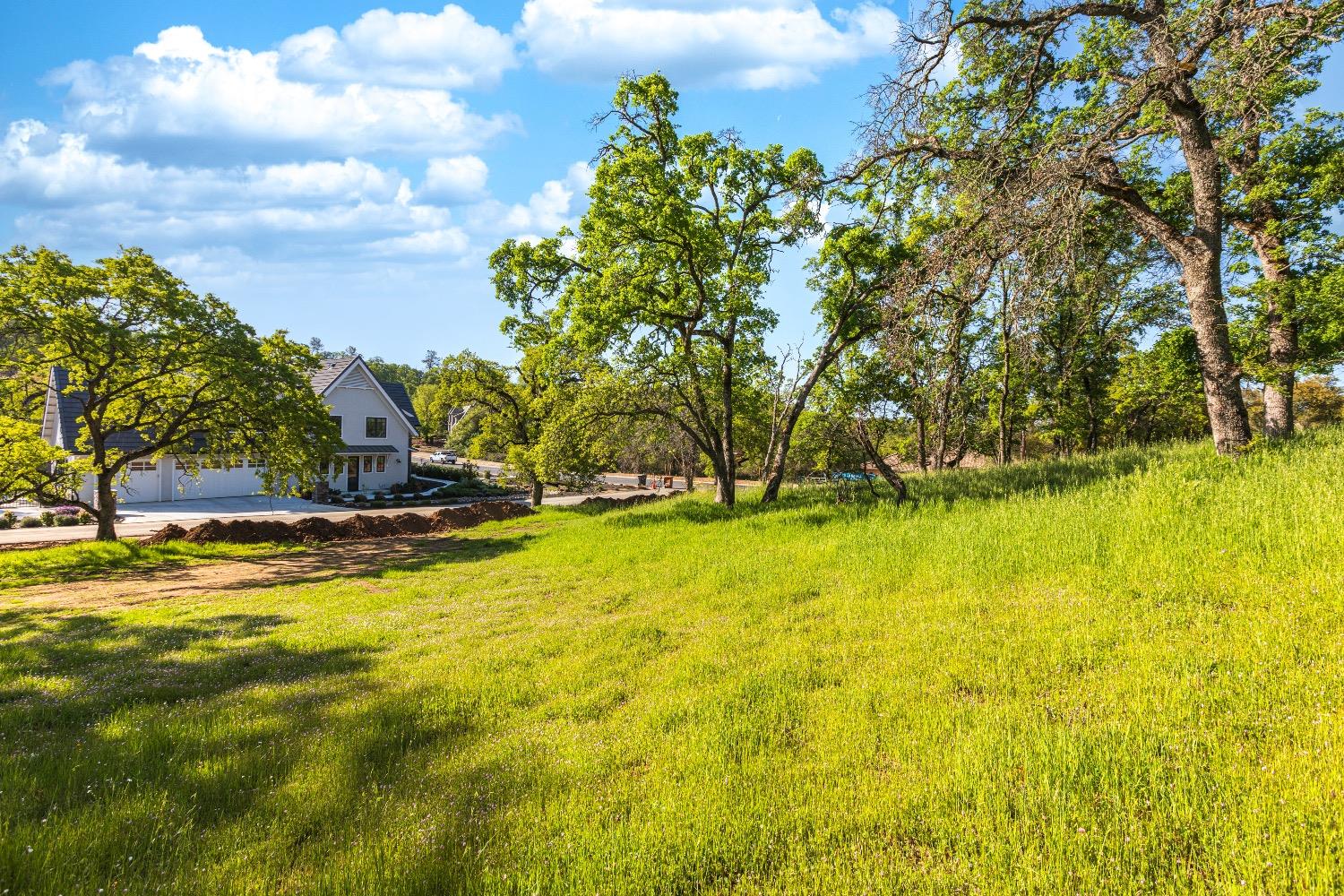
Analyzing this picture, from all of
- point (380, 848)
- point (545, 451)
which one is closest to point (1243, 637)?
point (380, 848)

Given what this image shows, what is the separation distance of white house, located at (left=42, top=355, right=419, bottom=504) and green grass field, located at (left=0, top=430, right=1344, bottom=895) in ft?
96.4

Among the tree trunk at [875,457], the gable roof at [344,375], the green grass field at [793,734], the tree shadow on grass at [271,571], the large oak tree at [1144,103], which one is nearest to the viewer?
the green grass field at [793,734]

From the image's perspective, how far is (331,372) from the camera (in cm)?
3962

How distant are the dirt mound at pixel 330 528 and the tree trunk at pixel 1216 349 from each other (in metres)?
24.7

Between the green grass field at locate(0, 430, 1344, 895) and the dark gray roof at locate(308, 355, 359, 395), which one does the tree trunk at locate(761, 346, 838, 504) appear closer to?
the green grass field at locate(0, 430, 1344, 895)

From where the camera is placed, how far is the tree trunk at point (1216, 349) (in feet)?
28.9

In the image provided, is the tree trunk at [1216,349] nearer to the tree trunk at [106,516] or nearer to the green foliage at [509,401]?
the green foliage at [509,401]

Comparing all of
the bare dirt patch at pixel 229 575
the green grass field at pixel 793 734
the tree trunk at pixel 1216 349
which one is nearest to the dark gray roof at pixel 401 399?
the bare dirt patch at pixel 229 575

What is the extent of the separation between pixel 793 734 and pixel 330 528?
80.2 ft

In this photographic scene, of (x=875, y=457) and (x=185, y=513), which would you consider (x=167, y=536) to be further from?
(x=875, y=457)

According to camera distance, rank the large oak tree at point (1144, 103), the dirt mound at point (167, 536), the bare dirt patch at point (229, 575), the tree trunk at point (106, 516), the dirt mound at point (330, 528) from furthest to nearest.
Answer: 1. the dirt mound at point (330, 528)
2. the dirt mound at point (167, 536)
3. the tree trunk at point (106, 516)
4. the bare dirt patch at point (229, 575)
5. the large oak tree at point (1144, 103)

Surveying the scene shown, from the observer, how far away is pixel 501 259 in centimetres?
1984

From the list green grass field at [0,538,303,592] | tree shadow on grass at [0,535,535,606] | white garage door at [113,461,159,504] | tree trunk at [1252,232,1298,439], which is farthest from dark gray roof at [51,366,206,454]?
tree trunk at [1252,232,1298,439]

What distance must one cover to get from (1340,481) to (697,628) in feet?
25.0
